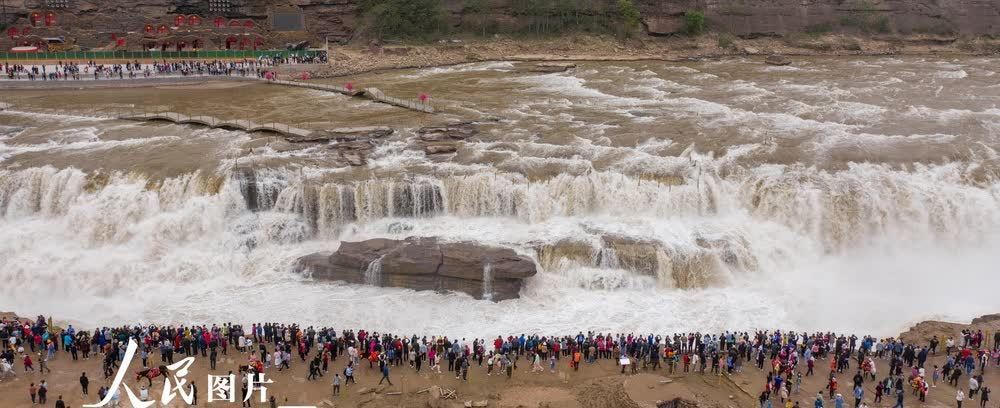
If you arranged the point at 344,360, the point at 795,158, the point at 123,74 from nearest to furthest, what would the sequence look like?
the point at 344,360
the point at 795,158
the point at 123,74

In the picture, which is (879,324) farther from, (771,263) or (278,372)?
(278,372)

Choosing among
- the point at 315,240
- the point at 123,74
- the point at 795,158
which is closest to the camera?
the point at 315,240

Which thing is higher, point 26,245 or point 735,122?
point 735,122

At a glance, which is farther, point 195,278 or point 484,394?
point 195,278

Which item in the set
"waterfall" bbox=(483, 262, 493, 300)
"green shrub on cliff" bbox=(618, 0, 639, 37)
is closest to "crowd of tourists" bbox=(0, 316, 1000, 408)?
"waterfall" bbox=(483, 262, 493, 300)

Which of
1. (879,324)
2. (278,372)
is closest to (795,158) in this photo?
(879,324)

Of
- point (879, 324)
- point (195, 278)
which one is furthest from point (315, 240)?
point (879, 324)
